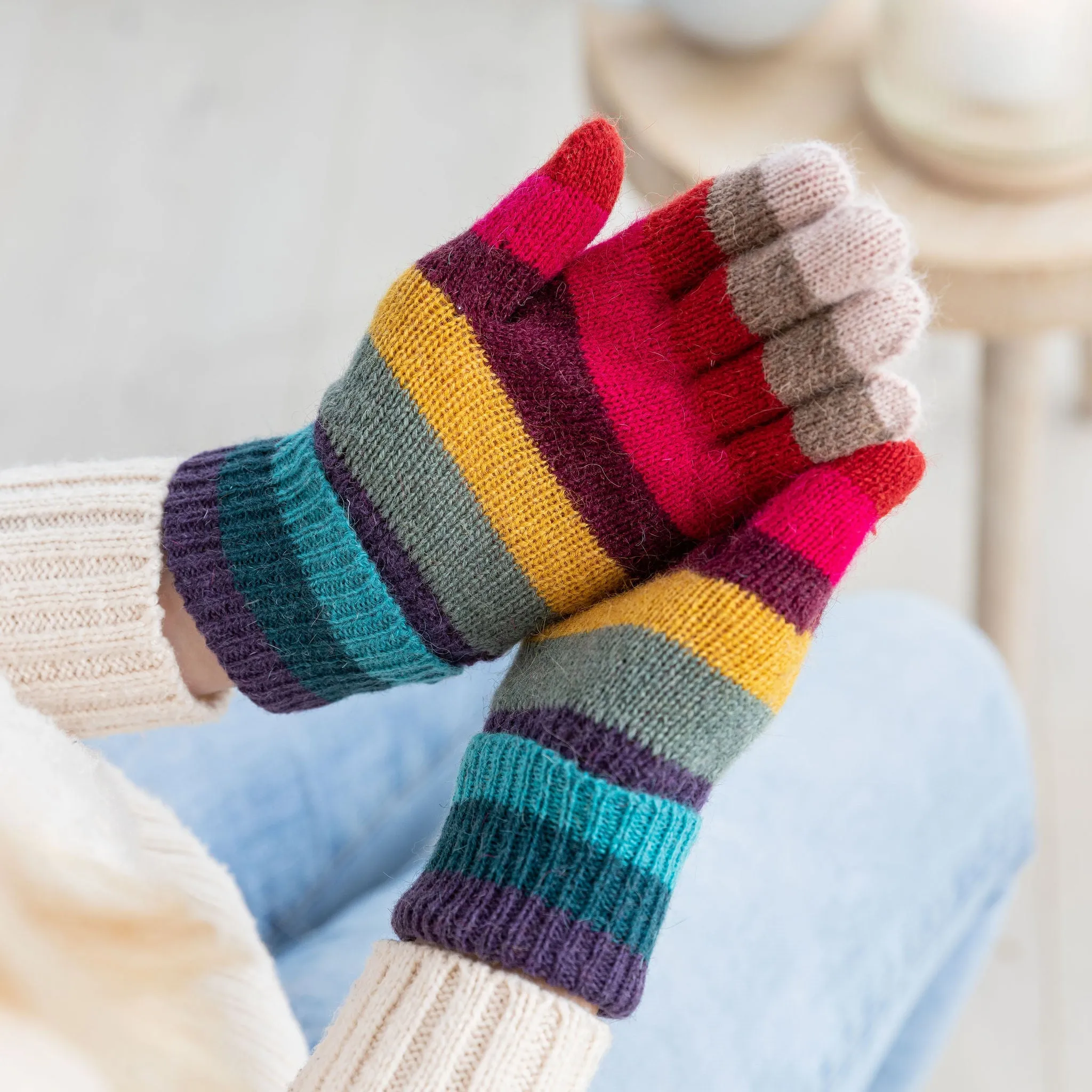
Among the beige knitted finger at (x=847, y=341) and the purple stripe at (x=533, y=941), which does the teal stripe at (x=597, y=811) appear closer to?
the purple stripe at (x=533, y=941)

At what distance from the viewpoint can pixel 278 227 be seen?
63.4 inches

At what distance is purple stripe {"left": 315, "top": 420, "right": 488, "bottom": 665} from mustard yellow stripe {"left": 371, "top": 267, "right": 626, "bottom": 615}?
42 mm

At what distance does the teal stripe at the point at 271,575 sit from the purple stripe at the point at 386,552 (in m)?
0.03

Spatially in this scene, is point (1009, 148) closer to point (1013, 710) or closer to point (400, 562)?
point (1013, 710)

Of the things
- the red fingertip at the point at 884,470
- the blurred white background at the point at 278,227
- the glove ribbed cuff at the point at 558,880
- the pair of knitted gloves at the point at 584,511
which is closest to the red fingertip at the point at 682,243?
the pair of knitted gloves at the point at 584,511

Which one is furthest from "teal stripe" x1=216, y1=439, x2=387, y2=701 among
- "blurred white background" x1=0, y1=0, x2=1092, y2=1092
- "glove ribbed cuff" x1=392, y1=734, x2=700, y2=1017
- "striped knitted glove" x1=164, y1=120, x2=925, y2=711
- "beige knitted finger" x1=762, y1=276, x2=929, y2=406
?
"blurred white background" x1=0, y1=0, x2=1092, y2=1092

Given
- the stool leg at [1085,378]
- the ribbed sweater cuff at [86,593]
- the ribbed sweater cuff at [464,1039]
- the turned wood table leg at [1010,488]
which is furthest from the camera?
the stool leg at [1085,378]

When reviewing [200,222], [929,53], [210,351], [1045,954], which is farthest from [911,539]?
[200,222]

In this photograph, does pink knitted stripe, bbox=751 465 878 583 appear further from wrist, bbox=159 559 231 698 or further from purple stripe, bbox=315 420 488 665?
wrist, bbox=159 559 231 698

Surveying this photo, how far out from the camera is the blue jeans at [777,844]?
24.5 inches

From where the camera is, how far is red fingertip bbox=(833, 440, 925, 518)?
0.52 m

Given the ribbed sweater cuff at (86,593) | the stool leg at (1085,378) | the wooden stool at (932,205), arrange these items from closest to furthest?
the ribbed sweater cuff at (86,593) < the wooden stool at (932,205) < the stool leg at (1085,378)

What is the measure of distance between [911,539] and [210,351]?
816 mm

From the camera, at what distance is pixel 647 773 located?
50 cm
